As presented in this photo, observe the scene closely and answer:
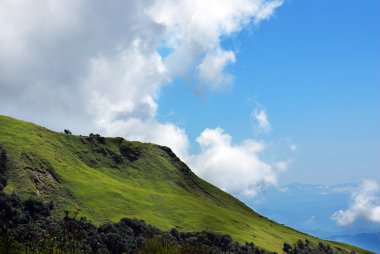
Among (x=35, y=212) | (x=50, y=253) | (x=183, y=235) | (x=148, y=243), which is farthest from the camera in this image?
(x=183, y=235)

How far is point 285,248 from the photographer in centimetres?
18075

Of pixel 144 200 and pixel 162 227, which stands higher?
pixel 144 200

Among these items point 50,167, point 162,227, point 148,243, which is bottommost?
→ point 148,243

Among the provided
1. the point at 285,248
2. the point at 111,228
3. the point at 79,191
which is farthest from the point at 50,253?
the point at 285,248

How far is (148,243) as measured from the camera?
31500mm

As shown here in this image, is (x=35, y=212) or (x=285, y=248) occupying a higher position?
(x=285, y=248)

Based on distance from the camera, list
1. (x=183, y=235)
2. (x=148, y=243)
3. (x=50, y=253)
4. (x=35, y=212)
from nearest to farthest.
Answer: (x=50, y=253), (x=148, y=243), (x=35, y=212), (x=183, y=235)

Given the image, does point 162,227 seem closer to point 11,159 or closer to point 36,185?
point 36,185

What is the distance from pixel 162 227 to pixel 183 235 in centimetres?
879

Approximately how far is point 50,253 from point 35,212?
97718 millimetres

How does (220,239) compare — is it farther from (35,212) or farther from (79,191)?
(35,212)

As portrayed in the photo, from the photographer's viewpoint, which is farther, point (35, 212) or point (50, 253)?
point (35, 212)

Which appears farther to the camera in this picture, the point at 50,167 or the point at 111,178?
the point at 111,178

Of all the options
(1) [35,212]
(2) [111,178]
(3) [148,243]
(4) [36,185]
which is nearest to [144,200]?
(2) [111,178]
